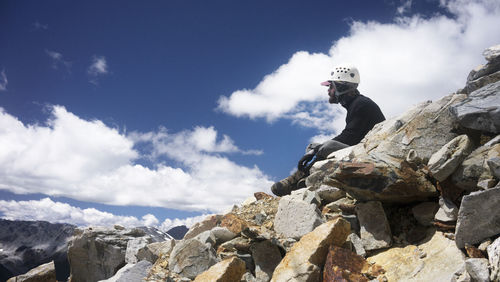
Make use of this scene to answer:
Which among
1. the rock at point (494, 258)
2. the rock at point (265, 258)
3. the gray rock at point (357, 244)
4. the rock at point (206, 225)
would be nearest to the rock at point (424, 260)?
the gray rock at point (357, 244)

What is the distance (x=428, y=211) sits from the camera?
18.3ft

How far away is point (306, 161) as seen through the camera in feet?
35.4

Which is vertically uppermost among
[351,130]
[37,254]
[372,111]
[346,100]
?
[346,100]

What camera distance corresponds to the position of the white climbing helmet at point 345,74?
39.1 ft

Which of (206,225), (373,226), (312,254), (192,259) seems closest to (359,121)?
(373,226)

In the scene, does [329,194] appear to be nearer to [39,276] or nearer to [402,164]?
[402,164]

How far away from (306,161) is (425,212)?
5.38 m

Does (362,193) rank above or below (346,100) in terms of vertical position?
below

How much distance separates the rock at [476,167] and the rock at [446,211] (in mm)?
350

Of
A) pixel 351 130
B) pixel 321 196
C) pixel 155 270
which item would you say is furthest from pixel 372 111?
pixel 155 270

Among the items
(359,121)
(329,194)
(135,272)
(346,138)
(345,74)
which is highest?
(345,74)

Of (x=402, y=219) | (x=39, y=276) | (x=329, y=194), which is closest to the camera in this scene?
(x=402, y=219)

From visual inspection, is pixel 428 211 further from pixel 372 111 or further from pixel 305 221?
pixel 372 111

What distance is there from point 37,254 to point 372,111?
238m
